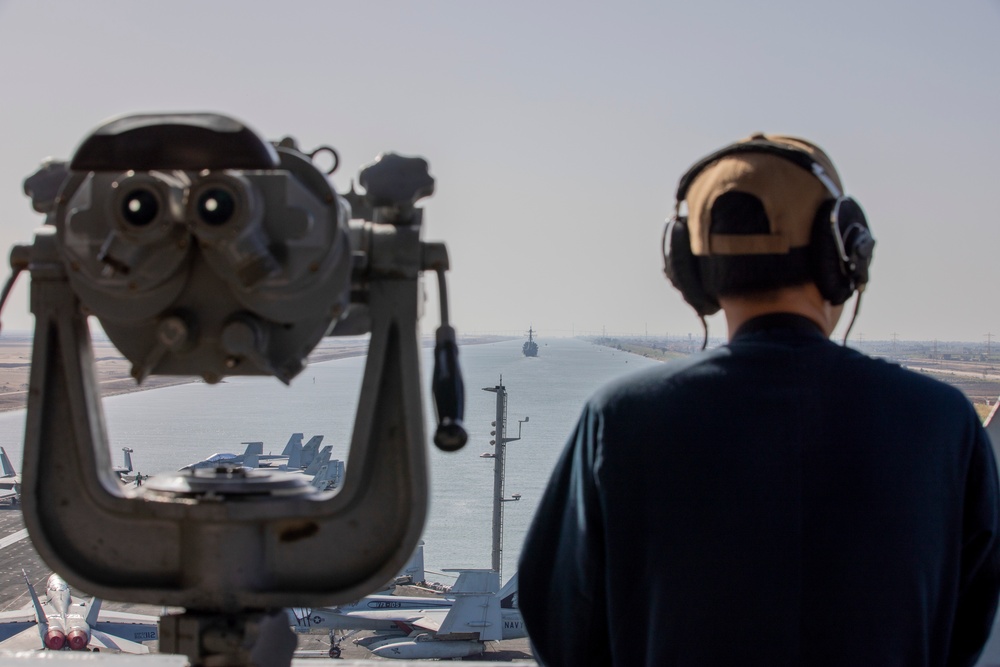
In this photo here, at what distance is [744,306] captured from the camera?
1664mm

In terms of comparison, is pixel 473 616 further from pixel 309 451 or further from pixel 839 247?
pixel 839 247

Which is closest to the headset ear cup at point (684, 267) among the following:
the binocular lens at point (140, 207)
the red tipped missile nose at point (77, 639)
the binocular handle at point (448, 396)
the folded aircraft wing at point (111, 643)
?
the binocular handle at point (448, 396)

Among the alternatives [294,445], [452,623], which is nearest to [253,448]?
[294,445]

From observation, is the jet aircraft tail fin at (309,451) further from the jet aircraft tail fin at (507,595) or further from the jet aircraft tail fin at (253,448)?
the jet aircraft tail fin at (507,595)

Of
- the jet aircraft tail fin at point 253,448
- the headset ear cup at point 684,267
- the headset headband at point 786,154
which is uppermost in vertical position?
the headset headband at point 786,154

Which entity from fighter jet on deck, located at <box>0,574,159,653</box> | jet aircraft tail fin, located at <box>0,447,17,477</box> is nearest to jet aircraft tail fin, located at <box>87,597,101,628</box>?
fighter jet on deck, located at <box>0,574,159,653</box>

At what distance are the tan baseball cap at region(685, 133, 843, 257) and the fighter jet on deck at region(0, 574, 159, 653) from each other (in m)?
20.1

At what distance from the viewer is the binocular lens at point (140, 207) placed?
1583 millimetres

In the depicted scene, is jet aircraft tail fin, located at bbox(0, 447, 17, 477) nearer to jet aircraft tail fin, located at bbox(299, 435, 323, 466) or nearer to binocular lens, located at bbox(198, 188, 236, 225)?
jet aircraft tail fin, located at bbox(299, 435, 323, 466)

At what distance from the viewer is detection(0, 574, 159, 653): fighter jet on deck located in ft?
65.0

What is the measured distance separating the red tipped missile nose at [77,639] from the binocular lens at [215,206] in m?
19.8

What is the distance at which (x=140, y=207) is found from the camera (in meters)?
1.59

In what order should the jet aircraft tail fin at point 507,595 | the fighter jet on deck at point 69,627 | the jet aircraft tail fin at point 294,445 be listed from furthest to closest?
1. the jet aircraft tail fin at point 294,445
2. the jet aircraft tail fin at point 507,595
3. the fighter jet on deck at point 69,627

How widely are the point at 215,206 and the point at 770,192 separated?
32.3 inches
